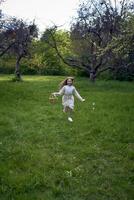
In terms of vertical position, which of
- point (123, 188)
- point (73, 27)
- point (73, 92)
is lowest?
point (123, 188)

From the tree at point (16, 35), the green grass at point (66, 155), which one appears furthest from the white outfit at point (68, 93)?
the tree at point (16, 35)

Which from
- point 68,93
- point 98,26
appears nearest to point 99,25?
point 98,26

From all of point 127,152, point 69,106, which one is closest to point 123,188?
point 127,152

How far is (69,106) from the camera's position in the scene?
19.7 metres

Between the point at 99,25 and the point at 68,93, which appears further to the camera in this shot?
the point at 99,25

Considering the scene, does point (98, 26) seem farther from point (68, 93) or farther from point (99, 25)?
point (68, 93)

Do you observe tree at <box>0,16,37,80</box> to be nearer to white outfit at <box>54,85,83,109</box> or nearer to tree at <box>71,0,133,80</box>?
tree at <box>71,0,133,80</box>

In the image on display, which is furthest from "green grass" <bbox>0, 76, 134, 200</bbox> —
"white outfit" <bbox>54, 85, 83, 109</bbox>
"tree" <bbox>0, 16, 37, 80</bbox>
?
"tree" <bbox>0, 16, 37, 80</bbox>

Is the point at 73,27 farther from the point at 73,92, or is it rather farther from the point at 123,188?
the point at 123,188

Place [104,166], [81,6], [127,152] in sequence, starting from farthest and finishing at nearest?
[81,6]
[127,152]
[104,166]

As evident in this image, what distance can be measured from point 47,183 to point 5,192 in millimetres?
1146

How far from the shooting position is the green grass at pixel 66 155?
918 centimetres

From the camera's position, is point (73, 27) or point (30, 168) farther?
point (73, 27)

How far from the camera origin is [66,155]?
1223cm
